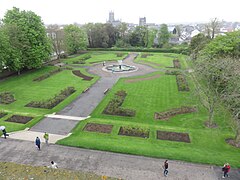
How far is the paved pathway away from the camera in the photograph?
44.7ft

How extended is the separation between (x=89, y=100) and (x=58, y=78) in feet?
45.4

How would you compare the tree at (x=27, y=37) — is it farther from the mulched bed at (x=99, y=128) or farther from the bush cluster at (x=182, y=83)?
the bush cluster at (x=182, y=83)

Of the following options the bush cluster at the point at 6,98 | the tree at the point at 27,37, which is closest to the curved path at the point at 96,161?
the bush cluster at the point at 6,98

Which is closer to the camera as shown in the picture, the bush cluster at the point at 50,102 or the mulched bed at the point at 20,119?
the mulched bed at the point at 20,119

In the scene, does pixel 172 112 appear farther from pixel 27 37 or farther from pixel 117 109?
pixel 27 37

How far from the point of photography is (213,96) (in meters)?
19.7

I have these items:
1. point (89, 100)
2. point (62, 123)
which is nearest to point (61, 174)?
point (62, 123)

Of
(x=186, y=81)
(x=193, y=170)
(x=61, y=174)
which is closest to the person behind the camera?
(x=61, y=174)

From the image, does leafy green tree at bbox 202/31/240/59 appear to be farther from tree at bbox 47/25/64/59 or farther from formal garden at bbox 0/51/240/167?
tree at bbox 47/25/64/59

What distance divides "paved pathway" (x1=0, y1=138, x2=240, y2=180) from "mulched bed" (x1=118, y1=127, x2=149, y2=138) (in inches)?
144

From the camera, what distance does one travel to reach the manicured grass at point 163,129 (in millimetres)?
15758

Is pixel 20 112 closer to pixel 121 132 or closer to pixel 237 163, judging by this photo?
pixel 121 132

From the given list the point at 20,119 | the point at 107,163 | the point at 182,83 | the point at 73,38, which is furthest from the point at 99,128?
the point at 73,38

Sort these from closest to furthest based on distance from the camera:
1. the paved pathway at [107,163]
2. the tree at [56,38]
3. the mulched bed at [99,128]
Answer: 1. the paved pathway at [107,163]
2. the mulched bed at [99,128]
3. the tree at [56,38]
